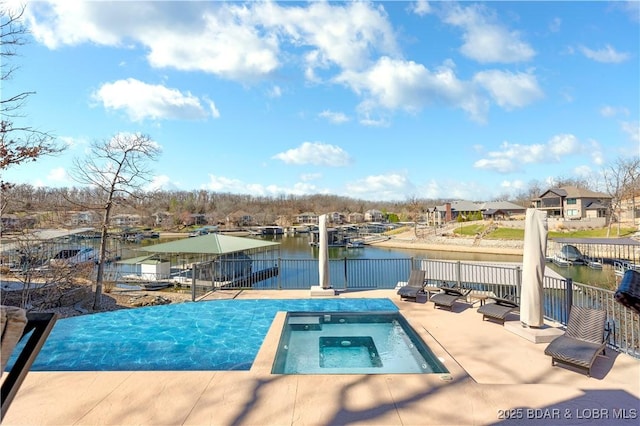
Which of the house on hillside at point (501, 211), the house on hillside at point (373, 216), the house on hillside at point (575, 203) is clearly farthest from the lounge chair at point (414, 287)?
the house on hillside at point (373, 216)

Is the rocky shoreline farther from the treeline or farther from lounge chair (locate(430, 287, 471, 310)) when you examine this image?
lounge chair (locate(430, 287, 471, 310))

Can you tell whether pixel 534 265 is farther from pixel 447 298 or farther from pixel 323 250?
pixel 323 250

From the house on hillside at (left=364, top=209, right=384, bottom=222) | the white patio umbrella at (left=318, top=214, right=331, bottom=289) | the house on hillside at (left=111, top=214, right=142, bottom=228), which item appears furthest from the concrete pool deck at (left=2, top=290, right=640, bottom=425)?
the house on hillside at (left=364, top=209, right=384, bottom=222)

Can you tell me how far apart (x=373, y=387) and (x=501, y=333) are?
11.8 feet

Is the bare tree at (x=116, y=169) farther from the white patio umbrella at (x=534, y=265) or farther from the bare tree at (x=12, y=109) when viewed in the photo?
the white patio umbrella at (x=534, y=265)

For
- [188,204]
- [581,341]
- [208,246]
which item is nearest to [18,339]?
[581,341]

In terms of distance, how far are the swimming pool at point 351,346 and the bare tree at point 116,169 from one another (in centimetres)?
972

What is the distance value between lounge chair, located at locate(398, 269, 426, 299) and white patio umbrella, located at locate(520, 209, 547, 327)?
130 inches

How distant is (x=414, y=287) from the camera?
9.56 m

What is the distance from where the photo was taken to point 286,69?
15188mm

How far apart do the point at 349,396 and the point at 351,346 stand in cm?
278

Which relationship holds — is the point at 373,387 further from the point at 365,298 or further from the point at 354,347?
the point at 365,298

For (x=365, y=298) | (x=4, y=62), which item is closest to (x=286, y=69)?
(x=4, y=62)

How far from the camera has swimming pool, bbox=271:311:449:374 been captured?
5414 mm
